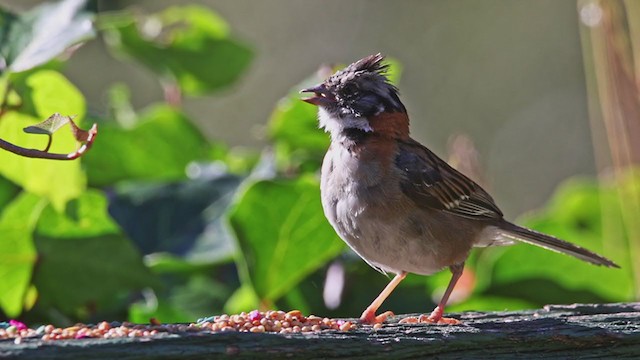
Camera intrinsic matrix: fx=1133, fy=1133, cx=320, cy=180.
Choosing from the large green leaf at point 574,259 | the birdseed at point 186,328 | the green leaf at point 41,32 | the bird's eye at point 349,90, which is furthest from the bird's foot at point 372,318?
the green leaf at point 41,32

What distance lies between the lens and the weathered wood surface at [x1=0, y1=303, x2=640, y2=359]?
1.60m

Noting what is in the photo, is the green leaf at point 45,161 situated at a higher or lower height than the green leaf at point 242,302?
higher

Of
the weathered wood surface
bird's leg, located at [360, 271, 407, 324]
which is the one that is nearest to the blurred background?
bird's leg, located at [360, 271, 407, 324]

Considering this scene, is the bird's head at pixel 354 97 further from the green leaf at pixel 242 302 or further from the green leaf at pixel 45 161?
the green leaf at pixel 45 161

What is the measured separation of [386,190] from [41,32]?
0.91 m

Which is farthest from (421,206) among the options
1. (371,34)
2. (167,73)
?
(371,34)

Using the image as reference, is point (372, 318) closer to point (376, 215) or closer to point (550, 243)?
point (376, 215)

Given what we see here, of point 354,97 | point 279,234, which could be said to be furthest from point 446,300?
point 354,97

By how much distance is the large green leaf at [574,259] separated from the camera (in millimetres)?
2941

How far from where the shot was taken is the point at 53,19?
2.59 meters

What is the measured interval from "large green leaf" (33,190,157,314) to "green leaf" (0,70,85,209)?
0.19 feet

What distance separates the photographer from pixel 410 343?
1836mm

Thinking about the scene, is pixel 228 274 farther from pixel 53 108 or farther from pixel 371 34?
pixel 371 34

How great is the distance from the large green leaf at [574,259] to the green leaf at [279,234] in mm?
547
